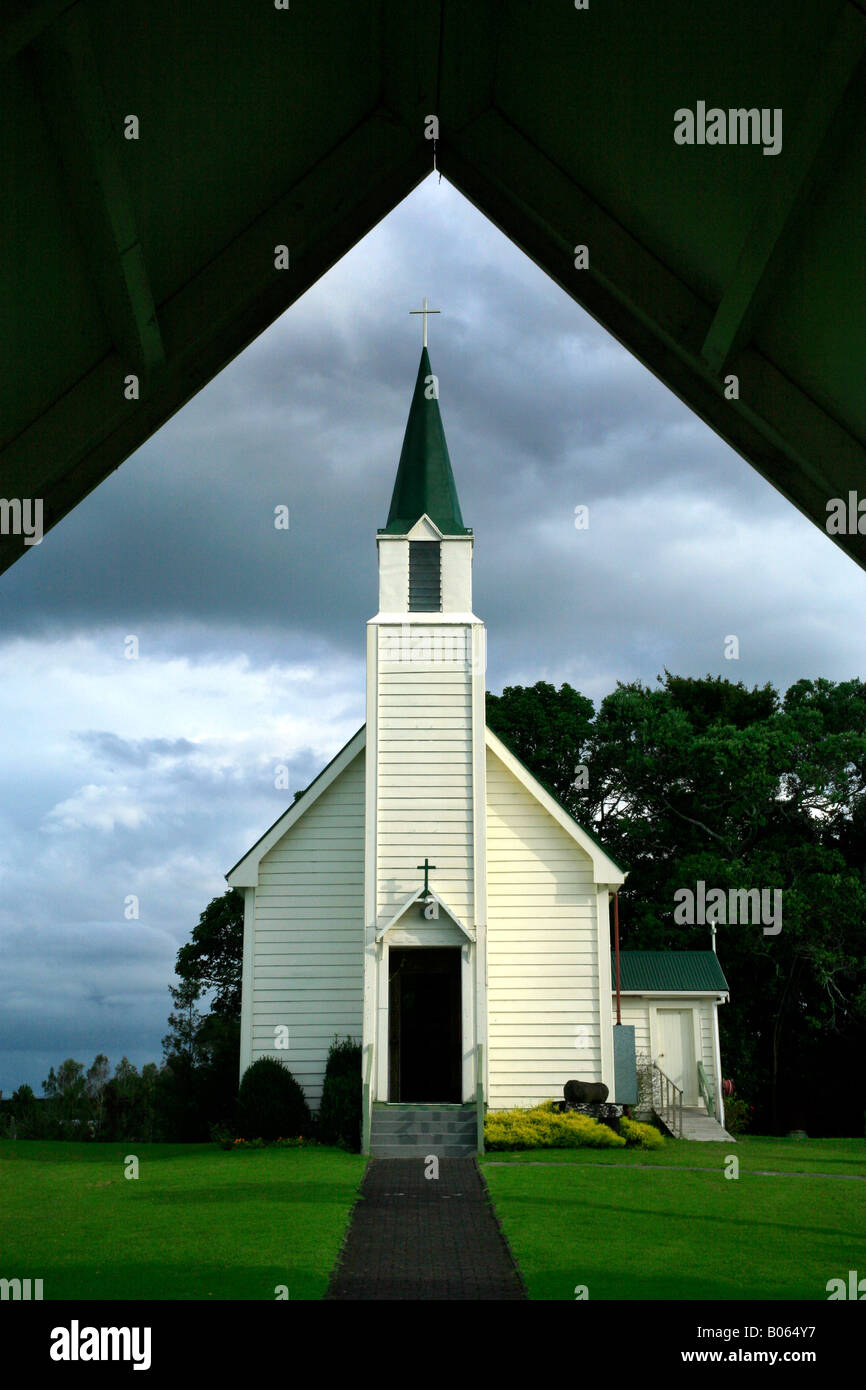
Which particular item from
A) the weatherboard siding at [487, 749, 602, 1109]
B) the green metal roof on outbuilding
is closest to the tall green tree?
the green metal roof on outbuilding

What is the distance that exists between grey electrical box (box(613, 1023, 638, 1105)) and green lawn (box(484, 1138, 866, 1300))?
2.44 metres

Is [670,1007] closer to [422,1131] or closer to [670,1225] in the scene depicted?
[422,1131]

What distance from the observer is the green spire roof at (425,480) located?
75.5 ft

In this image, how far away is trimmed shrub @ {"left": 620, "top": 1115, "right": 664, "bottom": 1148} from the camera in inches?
763

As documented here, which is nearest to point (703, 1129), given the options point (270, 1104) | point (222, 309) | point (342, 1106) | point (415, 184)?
point (342, 1106)

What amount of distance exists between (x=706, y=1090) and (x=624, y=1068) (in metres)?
7.47

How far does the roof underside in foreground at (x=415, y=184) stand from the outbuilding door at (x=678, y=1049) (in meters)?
25.8

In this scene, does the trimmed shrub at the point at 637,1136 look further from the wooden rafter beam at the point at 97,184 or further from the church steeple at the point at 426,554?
the wooden rafter beam at the point at 97,184

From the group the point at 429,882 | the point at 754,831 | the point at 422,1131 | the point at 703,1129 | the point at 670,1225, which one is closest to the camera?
the point at 670,1225

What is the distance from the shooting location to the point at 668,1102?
2677 cm

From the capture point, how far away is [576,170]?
14.9 ft

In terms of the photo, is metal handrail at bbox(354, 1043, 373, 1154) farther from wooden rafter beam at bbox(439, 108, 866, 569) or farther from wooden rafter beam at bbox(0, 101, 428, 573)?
wooden rafter beam at bbox(439, 108, 866, 569)

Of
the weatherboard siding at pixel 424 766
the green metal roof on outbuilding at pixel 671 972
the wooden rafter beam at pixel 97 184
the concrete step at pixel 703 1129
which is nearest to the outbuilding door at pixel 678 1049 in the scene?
the green metal roof on outbuilding at pixel 671 972
